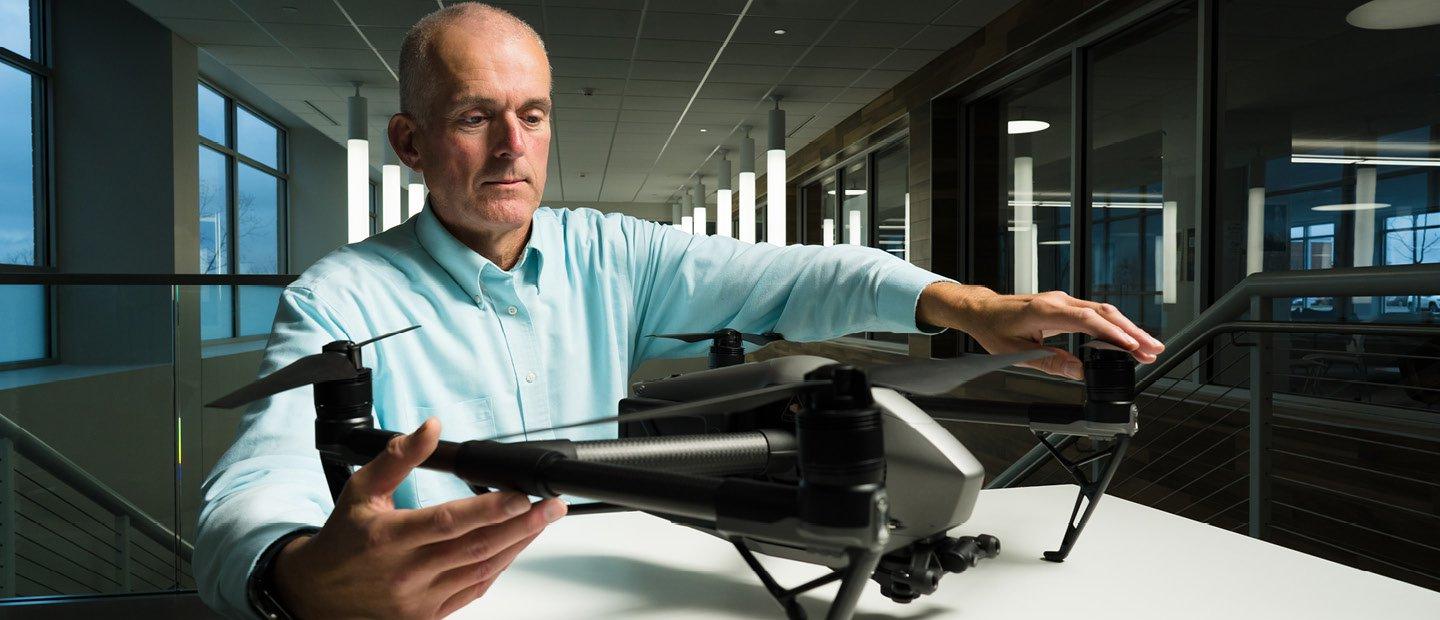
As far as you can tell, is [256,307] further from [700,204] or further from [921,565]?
[700,204]

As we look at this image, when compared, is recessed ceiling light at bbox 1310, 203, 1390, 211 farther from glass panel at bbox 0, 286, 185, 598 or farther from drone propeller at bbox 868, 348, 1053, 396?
glass panel at bbox 0, 286, 185, 598

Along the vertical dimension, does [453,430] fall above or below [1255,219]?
below

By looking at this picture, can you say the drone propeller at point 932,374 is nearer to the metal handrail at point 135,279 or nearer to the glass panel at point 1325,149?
the glass panel at point 1325,149

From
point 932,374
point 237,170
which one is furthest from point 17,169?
point 932,374

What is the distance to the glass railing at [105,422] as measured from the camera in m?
3.09

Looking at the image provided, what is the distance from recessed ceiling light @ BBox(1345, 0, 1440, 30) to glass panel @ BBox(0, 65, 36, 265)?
733cm

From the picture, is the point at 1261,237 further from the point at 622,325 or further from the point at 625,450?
the point at 625,450

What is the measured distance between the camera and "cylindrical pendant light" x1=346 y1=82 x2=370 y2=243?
21.7ft

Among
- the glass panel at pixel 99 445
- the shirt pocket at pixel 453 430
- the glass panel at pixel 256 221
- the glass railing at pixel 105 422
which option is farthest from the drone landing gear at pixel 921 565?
the glass panel at pixel 256 221

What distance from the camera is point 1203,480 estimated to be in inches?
146

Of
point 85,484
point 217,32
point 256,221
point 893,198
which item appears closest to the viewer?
point 85,484

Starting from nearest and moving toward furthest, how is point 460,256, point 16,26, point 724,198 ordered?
point 460,256
point 16,26
point 724,198

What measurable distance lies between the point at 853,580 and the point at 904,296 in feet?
2.13

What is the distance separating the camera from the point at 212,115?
359 inches
